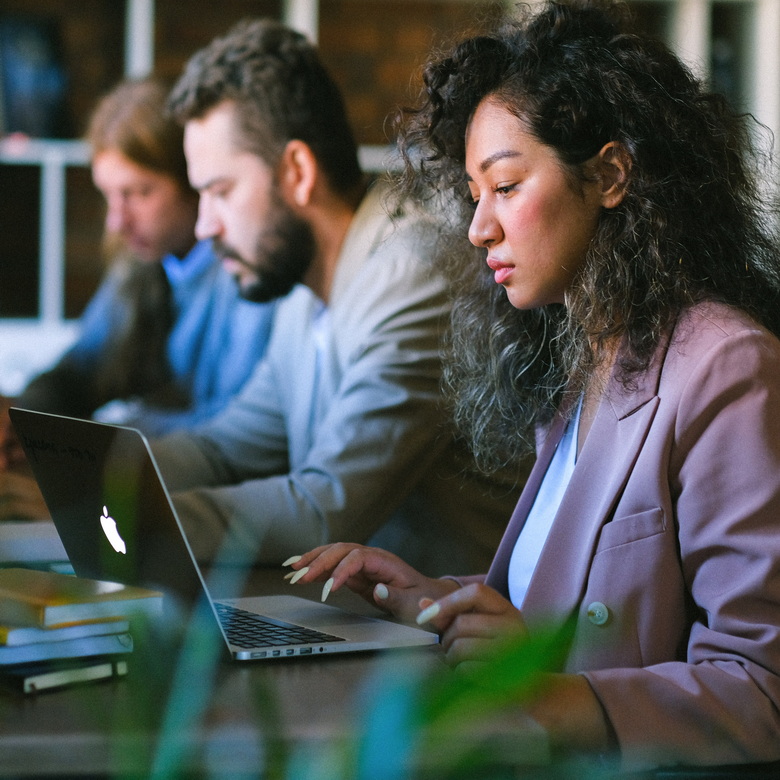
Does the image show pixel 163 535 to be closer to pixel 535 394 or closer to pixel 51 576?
pixel 51 576

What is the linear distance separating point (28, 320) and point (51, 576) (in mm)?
2855

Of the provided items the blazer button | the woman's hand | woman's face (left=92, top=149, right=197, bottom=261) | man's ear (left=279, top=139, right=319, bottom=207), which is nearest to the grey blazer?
man's ear (left=279, top=139, right=319, bottom=207)

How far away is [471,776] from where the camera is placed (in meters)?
0.53

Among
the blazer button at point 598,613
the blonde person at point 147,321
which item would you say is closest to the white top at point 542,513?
the blazer button at point 598,613

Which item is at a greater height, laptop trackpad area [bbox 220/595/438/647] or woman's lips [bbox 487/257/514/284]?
woman's lips [bbox 487/257/514/284]

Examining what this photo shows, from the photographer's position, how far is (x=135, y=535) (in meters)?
1.06

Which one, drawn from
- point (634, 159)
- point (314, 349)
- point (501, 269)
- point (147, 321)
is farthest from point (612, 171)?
point (147, 321)

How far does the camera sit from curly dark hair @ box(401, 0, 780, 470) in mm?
1261

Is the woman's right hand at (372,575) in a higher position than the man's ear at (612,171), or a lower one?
lower

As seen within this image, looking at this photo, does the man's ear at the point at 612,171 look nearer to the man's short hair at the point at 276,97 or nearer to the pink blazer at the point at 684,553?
the pink blazer at the point at 684,553

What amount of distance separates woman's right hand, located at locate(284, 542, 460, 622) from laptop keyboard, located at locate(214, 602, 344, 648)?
0.06 m

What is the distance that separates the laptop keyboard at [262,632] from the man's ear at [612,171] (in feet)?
2.11

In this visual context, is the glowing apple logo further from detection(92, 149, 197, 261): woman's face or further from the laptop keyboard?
detection(92, 149, 197, 261): woman's face

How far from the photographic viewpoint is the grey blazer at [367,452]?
1.84m
